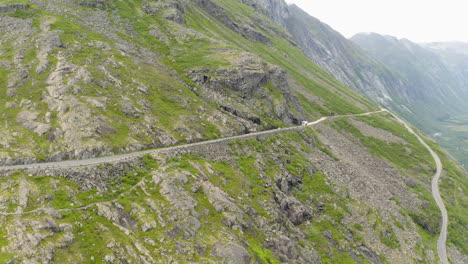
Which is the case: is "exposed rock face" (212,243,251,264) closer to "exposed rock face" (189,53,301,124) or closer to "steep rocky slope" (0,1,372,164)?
"steep rocky slope" (0,1,372,164)

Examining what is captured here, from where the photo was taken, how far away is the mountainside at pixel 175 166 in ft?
110

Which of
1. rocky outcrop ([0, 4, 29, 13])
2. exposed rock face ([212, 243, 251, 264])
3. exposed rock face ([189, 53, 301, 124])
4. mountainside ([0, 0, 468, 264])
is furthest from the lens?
exposed rock face ([189, 53, 301, 124])

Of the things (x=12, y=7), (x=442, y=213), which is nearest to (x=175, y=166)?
(x=12, y=7)

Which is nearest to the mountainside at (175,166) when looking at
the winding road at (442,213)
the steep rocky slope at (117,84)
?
the steep rocky slope at (117,84)

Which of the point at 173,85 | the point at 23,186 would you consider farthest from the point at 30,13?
the point at 23,186

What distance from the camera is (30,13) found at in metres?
86.7

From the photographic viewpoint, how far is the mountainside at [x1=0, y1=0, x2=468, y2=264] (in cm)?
3344

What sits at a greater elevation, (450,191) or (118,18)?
(118,18)

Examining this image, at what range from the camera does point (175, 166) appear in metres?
47.5

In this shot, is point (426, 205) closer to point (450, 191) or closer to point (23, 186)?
point (450, 191)

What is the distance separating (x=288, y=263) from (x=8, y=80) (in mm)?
66170

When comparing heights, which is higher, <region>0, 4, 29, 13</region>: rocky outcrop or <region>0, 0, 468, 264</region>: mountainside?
<region>0, 4, 29, 13</region>: rocky outcrop

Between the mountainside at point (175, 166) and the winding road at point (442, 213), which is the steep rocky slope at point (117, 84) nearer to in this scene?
the mountainside at point (175, 166)

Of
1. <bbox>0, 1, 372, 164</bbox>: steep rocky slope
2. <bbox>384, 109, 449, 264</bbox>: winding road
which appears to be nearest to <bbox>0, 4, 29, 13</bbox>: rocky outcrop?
<bbox>0, 1, 372, 164</bbox>: steep rocky slope
